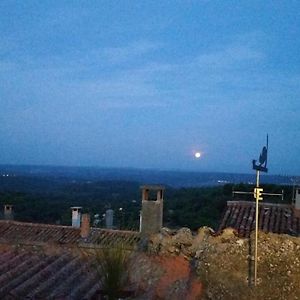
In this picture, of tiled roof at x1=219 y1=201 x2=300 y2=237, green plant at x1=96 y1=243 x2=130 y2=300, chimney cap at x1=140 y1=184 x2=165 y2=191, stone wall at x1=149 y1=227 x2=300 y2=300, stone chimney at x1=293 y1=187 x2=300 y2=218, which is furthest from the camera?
stone chimney at x1=293 y1=187 x2=300 y2=218

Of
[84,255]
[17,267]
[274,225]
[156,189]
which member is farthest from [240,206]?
[17,267]

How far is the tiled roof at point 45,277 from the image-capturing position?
523 cm

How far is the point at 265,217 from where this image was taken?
11.1m

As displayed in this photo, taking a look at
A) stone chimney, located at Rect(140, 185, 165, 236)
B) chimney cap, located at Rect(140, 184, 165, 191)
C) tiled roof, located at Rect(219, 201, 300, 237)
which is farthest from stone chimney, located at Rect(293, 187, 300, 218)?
chimney cap, located at Rect(140, 184, 165, 191)

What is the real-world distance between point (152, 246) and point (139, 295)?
2.17 feet

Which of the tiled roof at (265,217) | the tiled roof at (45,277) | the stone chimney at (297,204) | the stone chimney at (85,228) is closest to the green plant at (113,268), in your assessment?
the tiled roof at (45,277)

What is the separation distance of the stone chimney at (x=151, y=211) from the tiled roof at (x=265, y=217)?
282 centimetres

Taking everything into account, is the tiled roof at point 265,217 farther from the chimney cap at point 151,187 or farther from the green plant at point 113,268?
the green plant at point 113,268

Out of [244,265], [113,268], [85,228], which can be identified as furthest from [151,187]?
[85,228]

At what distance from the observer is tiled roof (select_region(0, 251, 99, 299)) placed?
17.2 ft

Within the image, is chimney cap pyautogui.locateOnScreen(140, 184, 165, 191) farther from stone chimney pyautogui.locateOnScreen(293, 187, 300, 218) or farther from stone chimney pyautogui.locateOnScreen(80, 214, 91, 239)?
stone chimney pyautogui.locateOnScreen(80, 214, 91, 239)

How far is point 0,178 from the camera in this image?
230ft

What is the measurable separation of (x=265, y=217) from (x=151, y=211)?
4.78m

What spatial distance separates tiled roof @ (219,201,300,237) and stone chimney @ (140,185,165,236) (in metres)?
2.82
